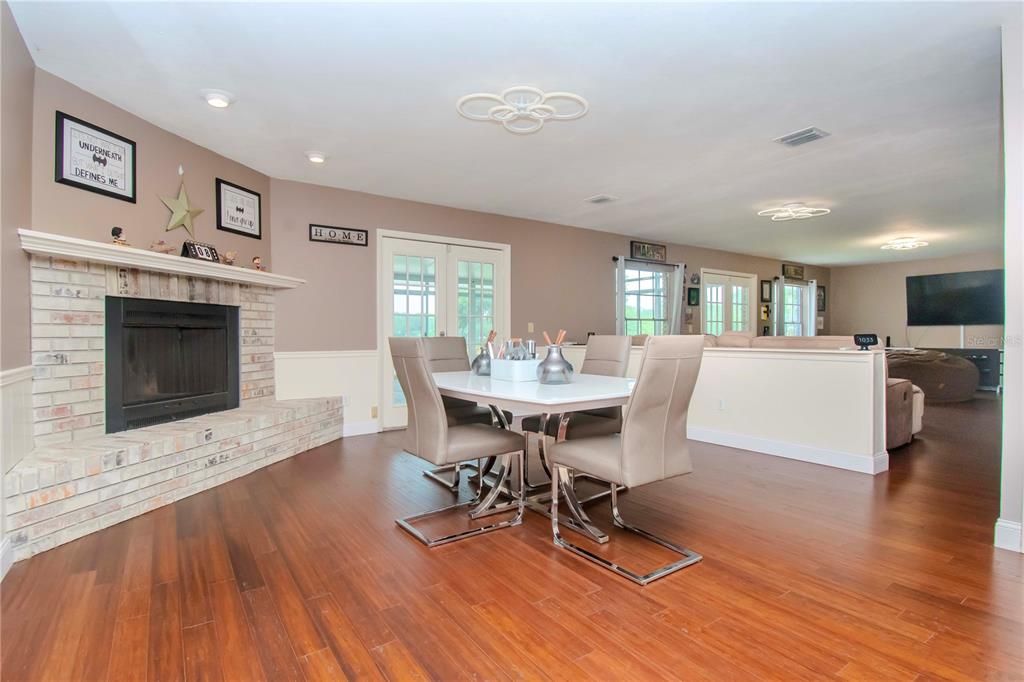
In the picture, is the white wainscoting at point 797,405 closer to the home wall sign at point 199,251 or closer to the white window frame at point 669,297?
the white window frame at point 669,297

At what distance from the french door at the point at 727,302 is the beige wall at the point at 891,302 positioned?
10.2 feet

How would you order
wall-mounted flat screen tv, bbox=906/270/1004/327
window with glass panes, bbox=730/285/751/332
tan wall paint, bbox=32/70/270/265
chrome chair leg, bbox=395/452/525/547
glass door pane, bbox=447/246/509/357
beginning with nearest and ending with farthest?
chrome chair leg, bbox=395/452/525/547
tan wall paint, bbox=32/70/270/265
glass door pane, bbox=447/246/509/357
wall-mounted flat screen tv, bbox=906/270/1004/327
window with glass panes, bbox=730/285/751/332

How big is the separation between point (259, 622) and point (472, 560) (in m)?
0.86

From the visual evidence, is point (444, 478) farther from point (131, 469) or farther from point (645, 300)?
point (645, 300)

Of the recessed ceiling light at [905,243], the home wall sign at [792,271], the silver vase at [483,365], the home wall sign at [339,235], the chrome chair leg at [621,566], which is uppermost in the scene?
the recessed ceiling light at [905,243]

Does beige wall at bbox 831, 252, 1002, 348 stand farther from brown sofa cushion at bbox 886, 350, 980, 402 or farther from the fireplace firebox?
the fireplace firebox

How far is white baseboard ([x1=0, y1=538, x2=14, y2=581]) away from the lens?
6.79 ft

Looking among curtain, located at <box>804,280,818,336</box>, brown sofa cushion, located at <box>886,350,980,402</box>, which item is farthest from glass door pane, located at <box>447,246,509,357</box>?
curtain, located at <box>804,280,818,336</box>

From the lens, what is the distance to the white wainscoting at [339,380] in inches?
184

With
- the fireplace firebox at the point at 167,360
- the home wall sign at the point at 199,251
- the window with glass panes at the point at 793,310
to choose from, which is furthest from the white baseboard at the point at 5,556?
the window with glass panes at the point at 793,310

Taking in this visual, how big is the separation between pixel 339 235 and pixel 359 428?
74.2 inches

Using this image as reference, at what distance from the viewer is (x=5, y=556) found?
212 cm

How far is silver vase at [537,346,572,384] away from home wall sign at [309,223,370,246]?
2984mm

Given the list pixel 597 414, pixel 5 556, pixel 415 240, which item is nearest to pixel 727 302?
pixel 415 240
